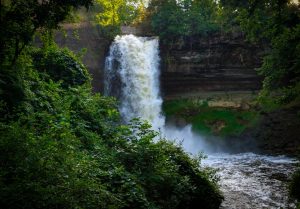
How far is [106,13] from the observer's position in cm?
3934

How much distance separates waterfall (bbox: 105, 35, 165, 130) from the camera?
31.9 metres

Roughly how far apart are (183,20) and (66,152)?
2879 centimetres

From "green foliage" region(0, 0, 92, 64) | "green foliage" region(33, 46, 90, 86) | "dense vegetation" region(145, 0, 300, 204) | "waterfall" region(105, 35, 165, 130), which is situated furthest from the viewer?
"waterfall" region(105, 35, 165, 130)

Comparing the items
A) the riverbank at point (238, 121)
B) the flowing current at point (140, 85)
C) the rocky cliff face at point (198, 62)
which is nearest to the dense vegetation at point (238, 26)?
the riverbank at point (238, 121)

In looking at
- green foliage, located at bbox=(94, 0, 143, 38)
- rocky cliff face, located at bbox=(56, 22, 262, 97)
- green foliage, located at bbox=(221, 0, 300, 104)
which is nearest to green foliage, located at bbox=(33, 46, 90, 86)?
green foliage, located at bbox=(221, 0, 300, 104)

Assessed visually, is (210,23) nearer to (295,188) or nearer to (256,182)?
(256,182)

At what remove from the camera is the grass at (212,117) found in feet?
96.0

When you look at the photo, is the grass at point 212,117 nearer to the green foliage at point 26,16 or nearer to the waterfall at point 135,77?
the waterfall at point 135,77

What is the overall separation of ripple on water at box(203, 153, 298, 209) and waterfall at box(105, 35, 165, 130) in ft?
37.6

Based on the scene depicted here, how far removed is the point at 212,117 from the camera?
102ft

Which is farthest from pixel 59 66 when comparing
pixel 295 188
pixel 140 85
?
pixel 140 85

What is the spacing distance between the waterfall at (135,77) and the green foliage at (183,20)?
60.1 inches

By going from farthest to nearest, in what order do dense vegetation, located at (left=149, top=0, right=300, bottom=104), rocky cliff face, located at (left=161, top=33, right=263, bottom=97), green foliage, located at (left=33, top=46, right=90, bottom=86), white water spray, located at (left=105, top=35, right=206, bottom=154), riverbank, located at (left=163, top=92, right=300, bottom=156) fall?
rocky cliff face, located at (left=161, top=33, right=263, bottom=97) → white water spray, located at (left=105, top=35, right=206, bottom=154) → riverbank, located at (left=163, top=92, right=300, bottom=156) → dense vegetation, located at (left=149, top=0, right=300, bottom=104) → green foliage, located at (left=33, top=46, right=90, bottom=86)

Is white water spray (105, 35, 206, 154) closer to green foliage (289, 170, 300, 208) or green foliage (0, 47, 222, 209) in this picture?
green foliage (0, 47, 222, 209)
